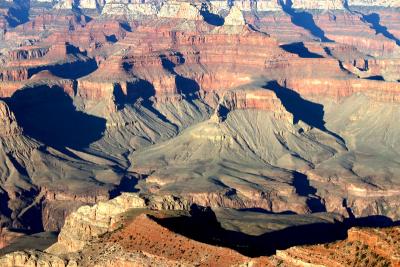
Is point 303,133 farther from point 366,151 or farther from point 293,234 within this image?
point 293,234

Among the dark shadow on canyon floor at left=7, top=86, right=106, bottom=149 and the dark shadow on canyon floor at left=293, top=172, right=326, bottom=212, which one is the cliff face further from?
the dark shadow on canyon floor at left=7, top=86, right=106, bottom=149

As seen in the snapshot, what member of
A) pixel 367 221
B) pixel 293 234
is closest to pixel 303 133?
pixel 367 221

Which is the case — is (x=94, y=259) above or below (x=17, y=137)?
above

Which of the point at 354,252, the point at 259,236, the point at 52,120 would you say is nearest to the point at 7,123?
the point at 52,120

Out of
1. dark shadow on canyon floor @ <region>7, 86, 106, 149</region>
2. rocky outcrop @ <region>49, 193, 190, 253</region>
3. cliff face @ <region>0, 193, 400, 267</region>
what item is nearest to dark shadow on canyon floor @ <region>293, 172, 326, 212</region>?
dark shadow on canyon floor @ <region>7, 86, 106, 149</region>

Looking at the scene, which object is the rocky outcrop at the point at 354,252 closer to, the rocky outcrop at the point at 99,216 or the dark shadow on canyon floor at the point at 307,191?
the rocky outcrop at the point at 99,216

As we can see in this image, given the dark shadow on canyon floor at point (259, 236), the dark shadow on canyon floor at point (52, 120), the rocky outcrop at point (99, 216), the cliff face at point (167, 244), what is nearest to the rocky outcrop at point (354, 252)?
the cliff face at point (167, 244)

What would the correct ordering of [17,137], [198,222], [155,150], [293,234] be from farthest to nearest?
[155,150], [17,137], [293,234], [198,222]
